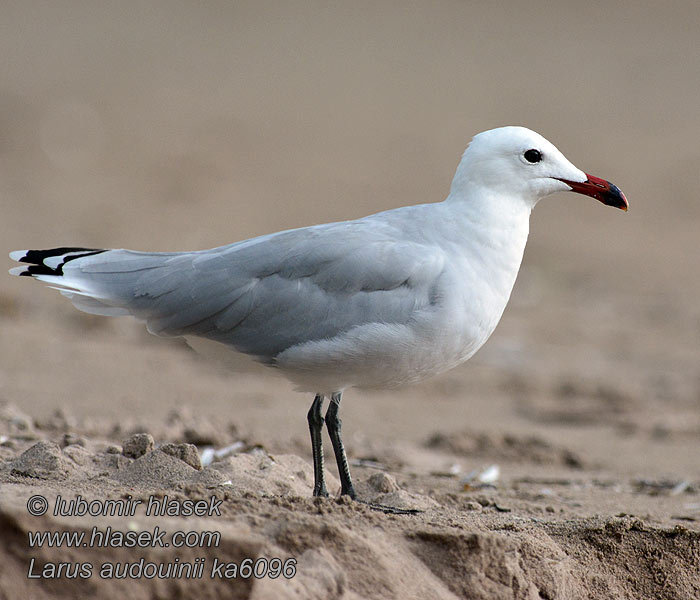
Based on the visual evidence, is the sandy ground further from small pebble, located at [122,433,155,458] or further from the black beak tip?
the black beak tip

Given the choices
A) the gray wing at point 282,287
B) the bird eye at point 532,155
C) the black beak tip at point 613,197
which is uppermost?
the bird eye at point 532,155

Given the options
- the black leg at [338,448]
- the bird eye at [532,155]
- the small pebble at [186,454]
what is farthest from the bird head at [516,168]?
the small pebble at [186,454]

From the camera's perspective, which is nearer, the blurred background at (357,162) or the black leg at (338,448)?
the black leg at (338,448)

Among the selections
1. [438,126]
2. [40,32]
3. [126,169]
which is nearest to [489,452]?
[126,169]

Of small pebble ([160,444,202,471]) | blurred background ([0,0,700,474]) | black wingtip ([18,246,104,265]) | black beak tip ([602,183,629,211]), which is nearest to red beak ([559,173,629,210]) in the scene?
black beak tip ([602,183,629,211])

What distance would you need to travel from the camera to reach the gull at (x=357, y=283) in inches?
173

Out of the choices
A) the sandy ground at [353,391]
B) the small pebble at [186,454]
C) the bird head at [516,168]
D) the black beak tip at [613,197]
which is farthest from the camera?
the black beak tip at [613,197]

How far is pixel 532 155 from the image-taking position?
4730 mm

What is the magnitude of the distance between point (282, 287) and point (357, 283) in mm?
324

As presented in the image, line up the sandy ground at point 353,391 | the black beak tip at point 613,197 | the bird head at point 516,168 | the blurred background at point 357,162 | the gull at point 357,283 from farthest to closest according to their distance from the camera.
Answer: the blurred background at point 357,162 < the black beak tip at point 613,197 < the bird head at point 516,168 < the gull at point 357,283 < the sandy ground at point 353,391

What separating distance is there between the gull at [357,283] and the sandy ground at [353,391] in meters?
0.55

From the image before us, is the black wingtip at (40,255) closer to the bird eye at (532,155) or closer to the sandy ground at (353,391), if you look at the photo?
the sandy ground at (353,391)

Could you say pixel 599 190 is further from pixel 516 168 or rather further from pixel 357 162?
pixel 357 162

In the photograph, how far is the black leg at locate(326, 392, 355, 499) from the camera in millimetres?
4691
